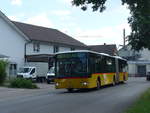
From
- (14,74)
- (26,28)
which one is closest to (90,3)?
(14,74)

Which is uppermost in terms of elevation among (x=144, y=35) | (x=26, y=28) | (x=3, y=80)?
(x=26, y=28)

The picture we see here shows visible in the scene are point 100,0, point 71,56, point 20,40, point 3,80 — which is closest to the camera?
point 100,0

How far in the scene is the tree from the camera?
19.0m

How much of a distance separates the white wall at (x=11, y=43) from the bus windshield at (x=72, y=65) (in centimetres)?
2636

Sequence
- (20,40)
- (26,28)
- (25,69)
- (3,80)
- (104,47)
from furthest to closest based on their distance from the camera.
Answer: (104,47) → (26,28) → (20,40) → (25,69) → (3,80)

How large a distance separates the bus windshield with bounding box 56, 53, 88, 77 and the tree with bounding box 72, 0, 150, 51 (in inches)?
187

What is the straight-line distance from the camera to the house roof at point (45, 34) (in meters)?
61.0

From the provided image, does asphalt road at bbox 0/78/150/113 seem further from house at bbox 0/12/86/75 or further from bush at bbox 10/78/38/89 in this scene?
house at bbox 0/12/86/75

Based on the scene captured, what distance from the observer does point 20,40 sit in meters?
57.6

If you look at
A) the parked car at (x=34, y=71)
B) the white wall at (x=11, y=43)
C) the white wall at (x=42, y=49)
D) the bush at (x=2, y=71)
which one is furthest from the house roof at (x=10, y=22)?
the bush at (x=2, y=71)

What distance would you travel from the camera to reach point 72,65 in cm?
2880

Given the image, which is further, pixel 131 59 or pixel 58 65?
pixel 131 59

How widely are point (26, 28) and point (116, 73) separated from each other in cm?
2661

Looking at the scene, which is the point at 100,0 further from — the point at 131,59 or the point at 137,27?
the point at 131,59
